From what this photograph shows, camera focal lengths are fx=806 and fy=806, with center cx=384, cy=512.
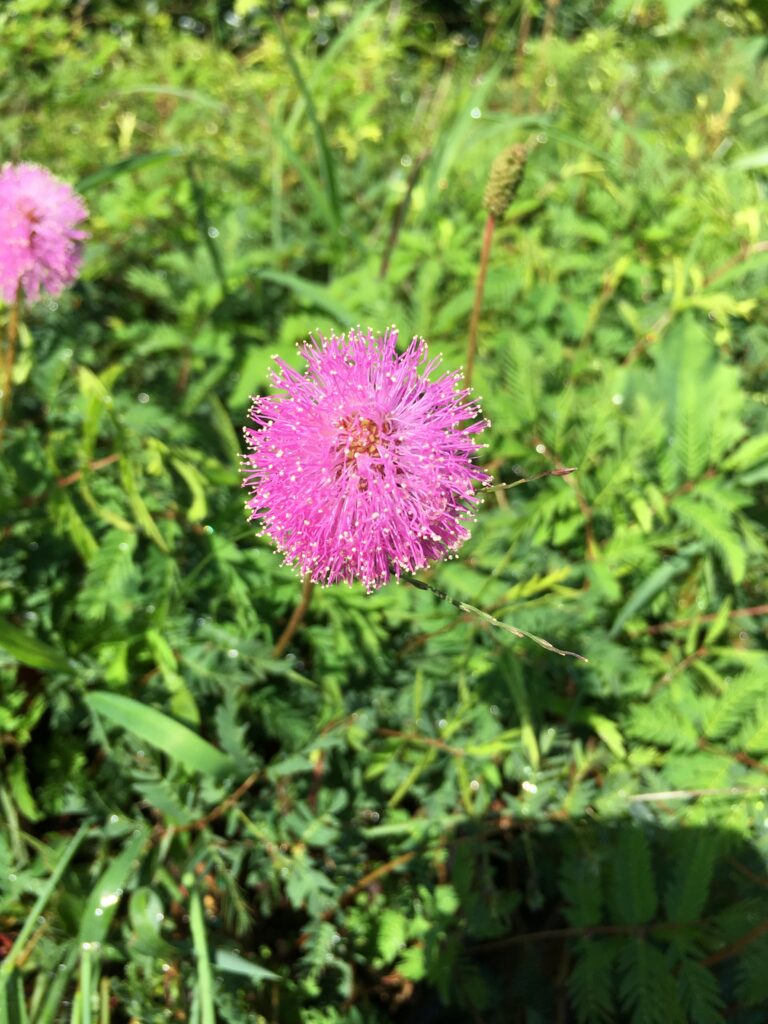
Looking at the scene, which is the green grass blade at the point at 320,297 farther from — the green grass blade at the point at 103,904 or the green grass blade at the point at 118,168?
the green grass blade at the point at 103,904

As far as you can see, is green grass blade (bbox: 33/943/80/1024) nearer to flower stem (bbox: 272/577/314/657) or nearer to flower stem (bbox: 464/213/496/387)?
flower stem (bbox: 272/577/314/657)

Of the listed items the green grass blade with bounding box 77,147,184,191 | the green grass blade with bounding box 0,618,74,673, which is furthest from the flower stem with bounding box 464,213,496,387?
the green grass blade with bounding box 0,618,74,673

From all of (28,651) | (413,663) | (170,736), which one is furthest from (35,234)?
(413,663)

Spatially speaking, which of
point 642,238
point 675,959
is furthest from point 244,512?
point 642,238

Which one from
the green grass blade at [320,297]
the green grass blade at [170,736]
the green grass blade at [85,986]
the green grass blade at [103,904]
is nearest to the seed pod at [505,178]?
the green grass blade at [320,297]

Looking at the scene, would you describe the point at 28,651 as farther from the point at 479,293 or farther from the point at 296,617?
the point at 479,293

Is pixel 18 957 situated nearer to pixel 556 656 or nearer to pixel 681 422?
pixel 556 656
